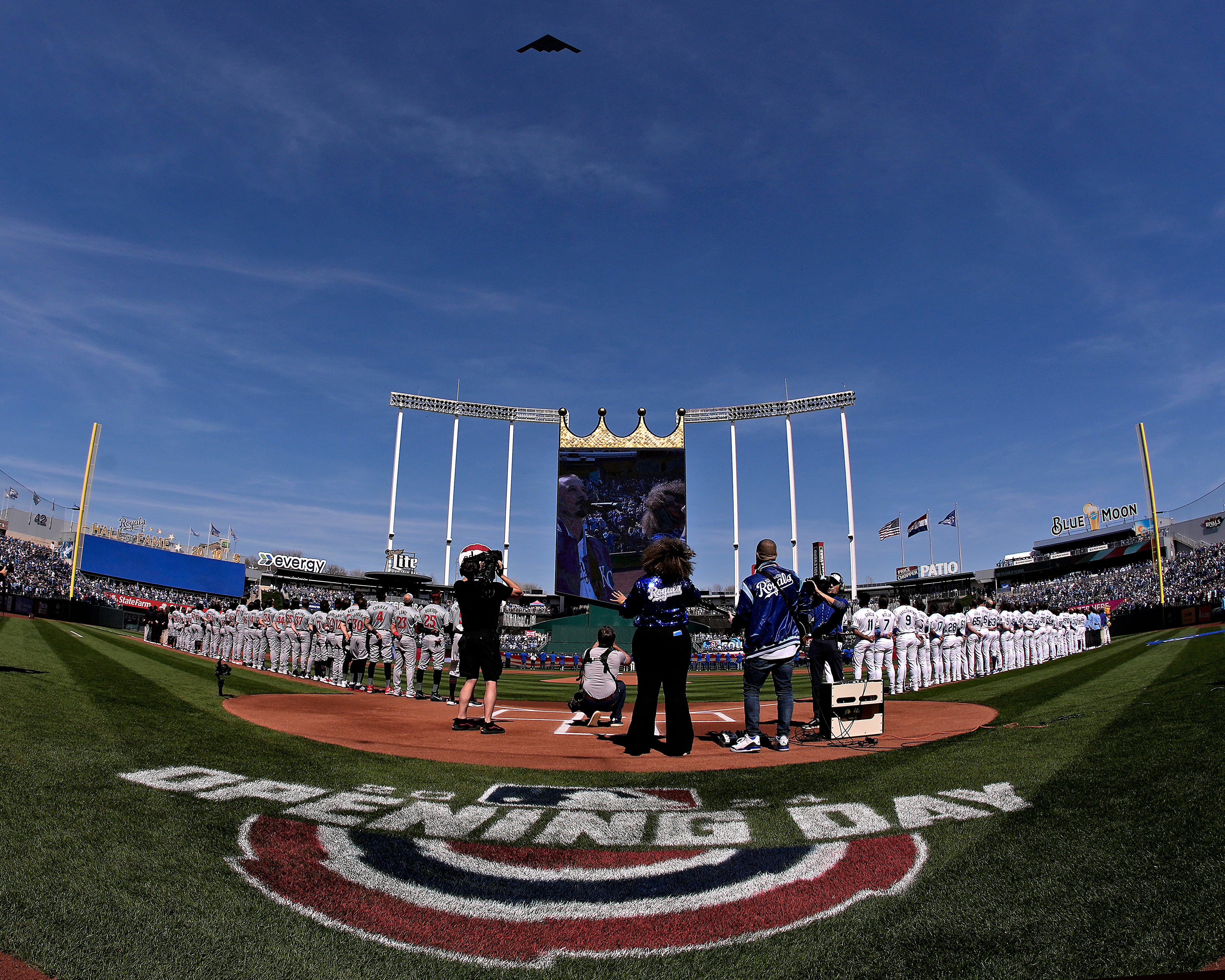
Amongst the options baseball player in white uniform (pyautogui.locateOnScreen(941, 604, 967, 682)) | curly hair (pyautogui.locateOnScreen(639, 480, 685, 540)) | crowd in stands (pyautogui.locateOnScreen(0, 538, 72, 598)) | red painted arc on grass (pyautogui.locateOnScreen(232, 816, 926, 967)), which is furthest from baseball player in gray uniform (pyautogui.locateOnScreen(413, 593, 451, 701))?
crowd in stands (pyautogui.locateOnScreen(0, 538, 72, 598))

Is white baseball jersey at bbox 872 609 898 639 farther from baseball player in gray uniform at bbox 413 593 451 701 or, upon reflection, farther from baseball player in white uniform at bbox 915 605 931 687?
baseball player in gray uniform at bbox 413 593 451 701

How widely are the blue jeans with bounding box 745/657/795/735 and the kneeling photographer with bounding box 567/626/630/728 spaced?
267cm

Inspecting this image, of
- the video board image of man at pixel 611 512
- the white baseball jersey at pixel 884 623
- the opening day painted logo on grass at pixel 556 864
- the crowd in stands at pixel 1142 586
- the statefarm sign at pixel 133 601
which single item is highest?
the video board image of man at pixel 611 512

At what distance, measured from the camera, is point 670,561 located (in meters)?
6.73

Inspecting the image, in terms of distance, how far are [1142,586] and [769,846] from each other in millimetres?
62276

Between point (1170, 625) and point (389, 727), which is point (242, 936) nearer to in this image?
point (389, 727)

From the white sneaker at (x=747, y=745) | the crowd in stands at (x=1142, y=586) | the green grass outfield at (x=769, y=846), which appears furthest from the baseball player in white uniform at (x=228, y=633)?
the crowd in stands at (x=1142, y=586)

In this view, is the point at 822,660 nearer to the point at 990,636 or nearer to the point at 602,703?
the point at 602,703

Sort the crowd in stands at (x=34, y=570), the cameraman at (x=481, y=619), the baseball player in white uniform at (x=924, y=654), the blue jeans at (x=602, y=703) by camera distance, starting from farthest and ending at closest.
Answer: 1. the crowd in stands at (x=34, y=570)
2. the baseball player in white uniform at (x=924, y=654)
3. the blue jeans at (x=602, y=703)
4. the cameraman at (x=481, y=619)

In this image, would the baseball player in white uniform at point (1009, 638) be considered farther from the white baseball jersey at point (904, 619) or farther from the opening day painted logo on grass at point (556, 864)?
the opening day painted logo on grass at point (556, 864)

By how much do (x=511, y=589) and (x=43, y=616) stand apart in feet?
143

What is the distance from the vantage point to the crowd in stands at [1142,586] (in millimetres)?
41281

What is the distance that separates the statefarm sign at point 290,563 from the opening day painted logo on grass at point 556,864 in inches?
3502

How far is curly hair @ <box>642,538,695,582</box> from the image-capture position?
6.72 meters
